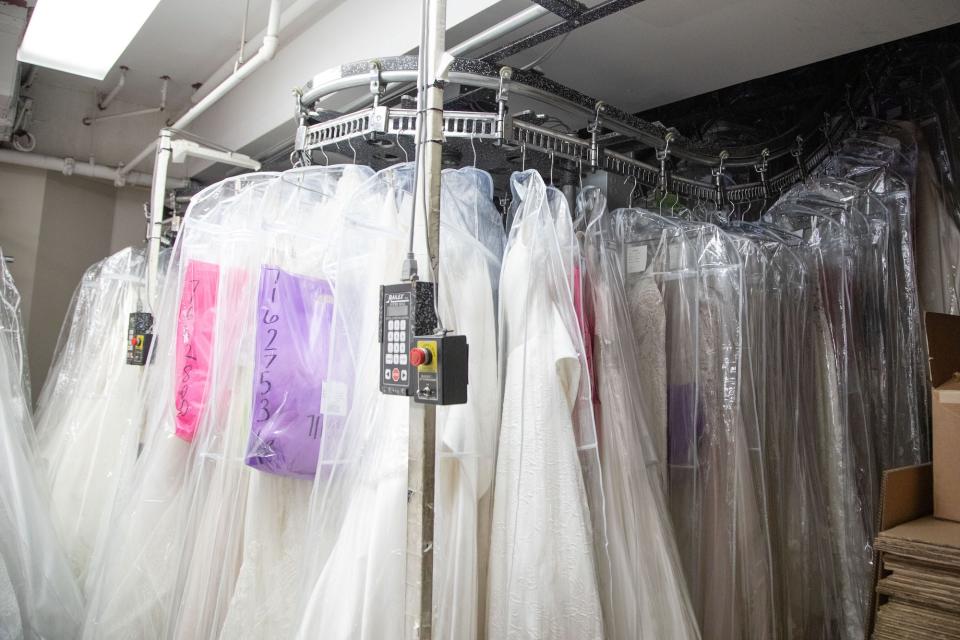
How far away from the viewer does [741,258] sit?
5.43 ft

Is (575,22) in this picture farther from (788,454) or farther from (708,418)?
(788,454)

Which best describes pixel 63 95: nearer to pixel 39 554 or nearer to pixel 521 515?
pixel 39 554

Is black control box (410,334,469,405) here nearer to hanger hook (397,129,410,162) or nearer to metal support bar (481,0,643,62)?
hanger hook (397,129,410,162)

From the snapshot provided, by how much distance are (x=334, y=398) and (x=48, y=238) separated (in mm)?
3140

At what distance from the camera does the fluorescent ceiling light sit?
1799mm

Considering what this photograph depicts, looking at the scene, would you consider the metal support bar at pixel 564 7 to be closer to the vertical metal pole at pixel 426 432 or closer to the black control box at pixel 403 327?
the vertical metal pole at pixel 426 432

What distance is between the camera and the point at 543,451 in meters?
1.20

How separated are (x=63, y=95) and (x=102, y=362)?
1977 millimetres

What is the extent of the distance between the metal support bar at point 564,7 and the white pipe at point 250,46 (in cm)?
145

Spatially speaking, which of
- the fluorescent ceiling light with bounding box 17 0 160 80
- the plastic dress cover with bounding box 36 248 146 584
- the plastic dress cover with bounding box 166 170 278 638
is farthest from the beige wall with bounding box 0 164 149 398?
the plastic dress cover with bounding box 166 170 278 638

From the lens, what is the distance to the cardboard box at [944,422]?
132 centimetres

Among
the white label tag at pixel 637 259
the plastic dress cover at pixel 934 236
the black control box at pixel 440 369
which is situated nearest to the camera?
the black control box at pixel 440 369

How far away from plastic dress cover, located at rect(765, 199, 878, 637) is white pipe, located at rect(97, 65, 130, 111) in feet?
11.0

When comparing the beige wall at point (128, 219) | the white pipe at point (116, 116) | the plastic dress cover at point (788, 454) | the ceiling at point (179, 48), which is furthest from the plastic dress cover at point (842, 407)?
the beige wall at point (128, 219)
